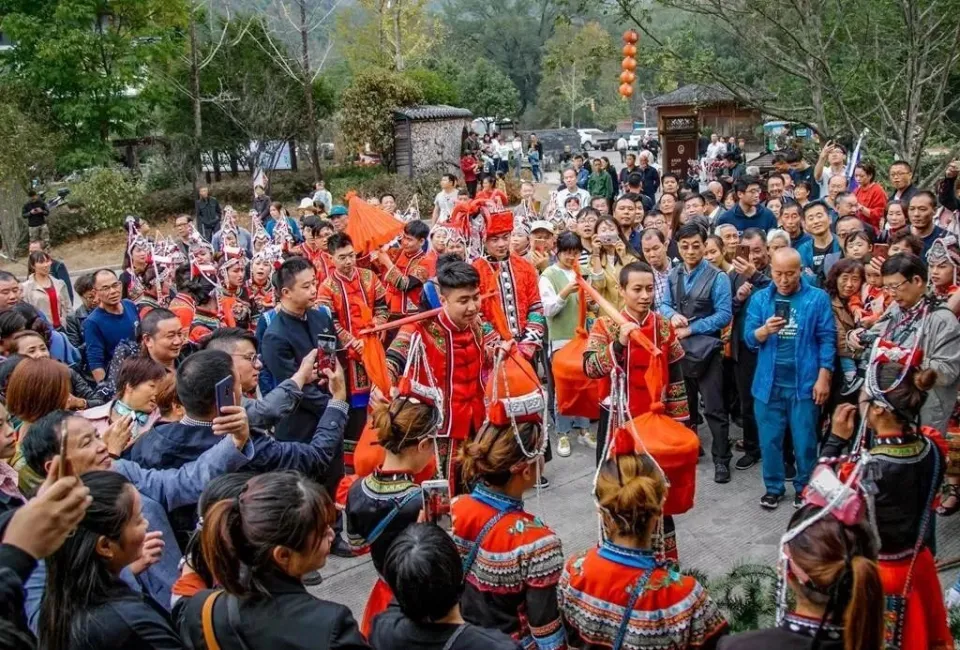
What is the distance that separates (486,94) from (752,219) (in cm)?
3407

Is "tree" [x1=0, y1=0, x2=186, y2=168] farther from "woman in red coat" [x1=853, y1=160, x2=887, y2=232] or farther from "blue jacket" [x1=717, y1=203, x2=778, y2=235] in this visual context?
"woman in red coat" [x1=853, y1=160, x2=887, y2=232]

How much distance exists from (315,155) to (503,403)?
75.6 feet

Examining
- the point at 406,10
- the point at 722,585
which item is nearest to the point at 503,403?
the point at 722,585

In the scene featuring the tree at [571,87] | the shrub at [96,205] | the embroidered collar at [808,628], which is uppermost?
the tree at [571,87]

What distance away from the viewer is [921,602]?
11.4 feet

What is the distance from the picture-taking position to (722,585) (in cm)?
425

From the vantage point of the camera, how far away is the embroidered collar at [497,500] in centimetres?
321

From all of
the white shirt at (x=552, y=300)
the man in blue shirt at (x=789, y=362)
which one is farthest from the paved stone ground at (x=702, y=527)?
the white shirt at (x=552, y=300)

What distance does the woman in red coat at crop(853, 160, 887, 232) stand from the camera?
9.26 metres

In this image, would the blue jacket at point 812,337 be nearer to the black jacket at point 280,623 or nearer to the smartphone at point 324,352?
the smartphone at point 324,352

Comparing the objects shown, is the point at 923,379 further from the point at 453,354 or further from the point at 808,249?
the point at 808,249

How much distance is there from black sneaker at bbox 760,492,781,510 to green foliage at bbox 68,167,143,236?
21.4 metres

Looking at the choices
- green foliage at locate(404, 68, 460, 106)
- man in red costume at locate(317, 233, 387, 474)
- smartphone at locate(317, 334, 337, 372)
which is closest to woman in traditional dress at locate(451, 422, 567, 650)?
smartphone at locate(317, 334, 337, 372)

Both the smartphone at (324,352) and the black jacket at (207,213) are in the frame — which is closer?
the smartphone at (324,352)
